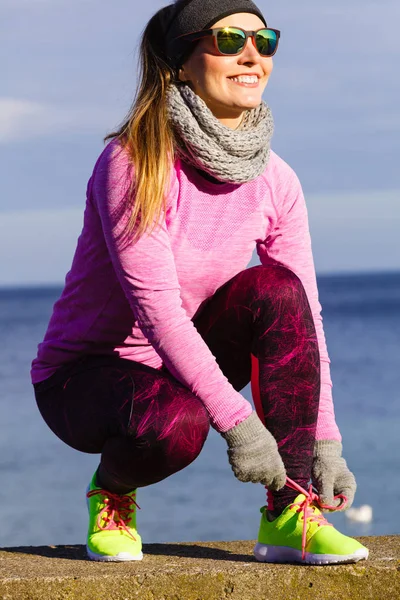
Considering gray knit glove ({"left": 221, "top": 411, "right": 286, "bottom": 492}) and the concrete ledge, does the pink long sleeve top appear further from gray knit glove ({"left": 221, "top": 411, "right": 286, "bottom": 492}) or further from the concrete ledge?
the concrete ledge

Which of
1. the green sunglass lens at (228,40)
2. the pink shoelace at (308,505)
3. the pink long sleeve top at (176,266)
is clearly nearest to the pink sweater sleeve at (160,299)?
the pink long sleeve top at (176,266)

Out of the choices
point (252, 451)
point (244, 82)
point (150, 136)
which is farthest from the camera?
point (244, 82)

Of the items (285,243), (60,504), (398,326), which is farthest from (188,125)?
(398,326)

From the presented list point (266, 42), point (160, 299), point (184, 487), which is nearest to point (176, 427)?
point (160, 299)

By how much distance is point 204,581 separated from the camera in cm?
A: 242

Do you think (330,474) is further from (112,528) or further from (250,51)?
(250,51)

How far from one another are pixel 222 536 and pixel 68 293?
11.6 feet

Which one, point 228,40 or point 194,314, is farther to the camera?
point 194,314

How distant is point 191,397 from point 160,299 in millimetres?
253

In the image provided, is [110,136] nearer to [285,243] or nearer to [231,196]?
[231,196]

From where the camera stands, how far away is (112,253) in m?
2.59

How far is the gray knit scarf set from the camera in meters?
2.64

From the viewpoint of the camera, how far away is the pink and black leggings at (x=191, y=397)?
8.26 feet

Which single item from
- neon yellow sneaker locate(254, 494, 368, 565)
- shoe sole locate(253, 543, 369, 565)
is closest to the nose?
neon yellow sneaker locate(254, 494, 368, 565)
